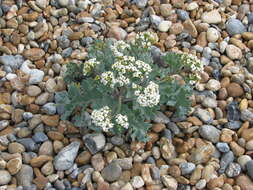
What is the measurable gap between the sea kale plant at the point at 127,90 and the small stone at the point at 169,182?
0.95 feet

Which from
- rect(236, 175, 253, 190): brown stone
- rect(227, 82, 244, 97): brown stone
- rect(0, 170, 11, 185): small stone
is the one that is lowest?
rect(0, 170, 11, 185): small stone

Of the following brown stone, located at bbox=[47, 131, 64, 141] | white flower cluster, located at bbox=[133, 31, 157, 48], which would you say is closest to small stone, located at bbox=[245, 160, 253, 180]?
white flower cluster, located at bbox=[133, 31, 157, 48]

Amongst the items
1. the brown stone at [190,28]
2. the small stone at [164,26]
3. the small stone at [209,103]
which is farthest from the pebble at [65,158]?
the brown stone at [190,28]

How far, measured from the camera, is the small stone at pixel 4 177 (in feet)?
9.36

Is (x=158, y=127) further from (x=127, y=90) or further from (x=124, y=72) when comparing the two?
(x=124, y=72)

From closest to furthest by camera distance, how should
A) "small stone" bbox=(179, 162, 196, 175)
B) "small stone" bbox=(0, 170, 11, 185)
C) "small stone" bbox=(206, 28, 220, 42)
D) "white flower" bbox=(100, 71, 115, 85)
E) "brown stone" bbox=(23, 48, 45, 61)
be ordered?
"white flower" bbox=(100, 71, 115, 85)
"small stone" bbox=(0, 170, 11, 185)
"small stone" bbox=(179, 162, 196, 175)
"brown stone" bbox=(23, 48, 45, 61)
"small stone" bbox=(206, 28, 220, 42)

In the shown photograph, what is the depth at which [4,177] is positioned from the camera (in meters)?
2.86

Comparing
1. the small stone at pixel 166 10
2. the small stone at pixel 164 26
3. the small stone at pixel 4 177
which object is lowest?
the small stone at pixel 4 177

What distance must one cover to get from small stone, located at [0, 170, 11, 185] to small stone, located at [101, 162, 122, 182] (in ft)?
1.98

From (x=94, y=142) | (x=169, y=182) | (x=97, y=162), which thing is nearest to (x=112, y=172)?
(x=97, y=162)

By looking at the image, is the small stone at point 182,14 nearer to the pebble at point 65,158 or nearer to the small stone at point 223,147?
the small stone at point 223,147

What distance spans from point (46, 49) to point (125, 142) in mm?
1107

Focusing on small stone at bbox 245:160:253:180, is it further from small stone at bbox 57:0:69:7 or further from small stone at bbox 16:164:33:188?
small stone at bbox 57:0:69:7

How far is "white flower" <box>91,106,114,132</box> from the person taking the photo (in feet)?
8.93
